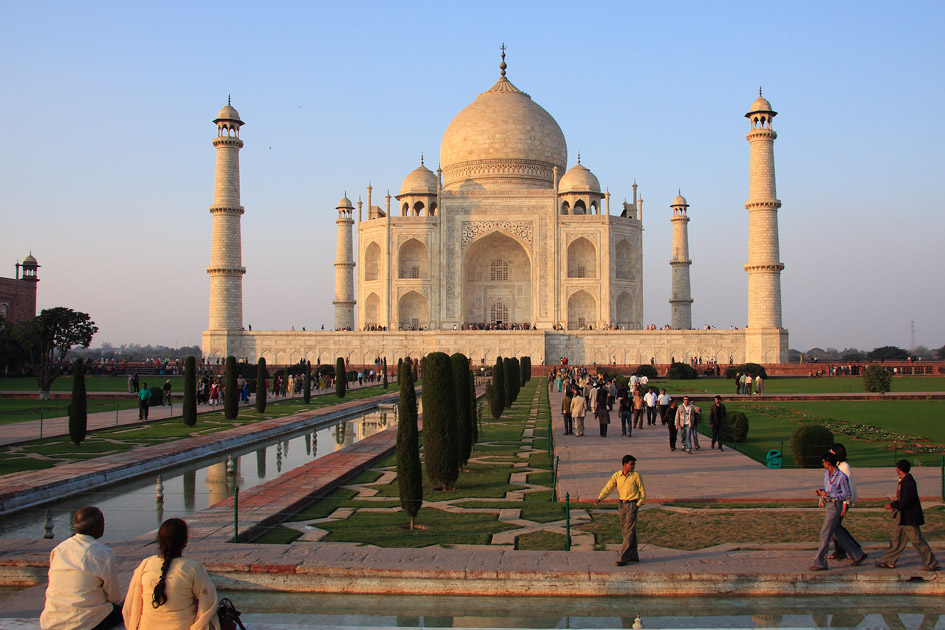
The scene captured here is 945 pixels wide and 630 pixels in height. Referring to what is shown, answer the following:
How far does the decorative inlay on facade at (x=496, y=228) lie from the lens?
31875 mm

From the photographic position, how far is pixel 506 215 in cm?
3206

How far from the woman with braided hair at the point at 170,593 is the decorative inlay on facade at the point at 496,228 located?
1152 inches

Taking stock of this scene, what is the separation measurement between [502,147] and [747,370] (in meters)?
15.9

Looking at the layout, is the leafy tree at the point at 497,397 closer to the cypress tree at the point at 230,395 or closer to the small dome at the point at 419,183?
the cypress tree at the point at 230,395

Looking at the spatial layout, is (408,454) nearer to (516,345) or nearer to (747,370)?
(747,370)

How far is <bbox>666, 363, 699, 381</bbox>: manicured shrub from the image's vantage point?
25.2 metres

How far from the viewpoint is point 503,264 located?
3419 cm

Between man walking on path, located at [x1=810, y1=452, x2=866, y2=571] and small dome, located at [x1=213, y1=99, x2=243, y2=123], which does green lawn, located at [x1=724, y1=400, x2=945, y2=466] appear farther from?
small dome, located at [x1=213, y1=99, x2=243, y2=123]

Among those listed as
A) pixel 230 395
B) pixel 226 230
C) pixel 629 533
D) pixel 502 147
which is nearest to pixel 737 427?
Answer: pixel 629 533

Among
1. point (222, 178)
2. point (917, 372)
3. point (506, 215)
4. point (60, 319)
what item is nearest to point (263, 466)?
point (60, 319)

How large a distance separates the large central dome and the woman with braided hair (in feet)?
104

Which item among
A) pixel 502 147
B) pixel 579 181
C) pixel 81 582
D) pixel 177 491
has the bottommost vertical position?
pixel 177 491

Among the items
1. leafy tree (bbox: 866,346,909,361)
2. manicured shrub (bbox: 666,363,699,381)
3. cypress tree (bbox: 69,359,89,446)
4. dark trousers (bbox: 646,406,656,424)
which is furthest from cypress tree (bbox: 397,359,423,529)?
leafy tree (bbox: 866,346,909,361)

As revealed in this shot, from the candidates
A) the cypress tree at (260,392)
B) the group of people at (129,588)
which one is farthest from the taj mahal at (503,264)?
the group of people at (129,588)
